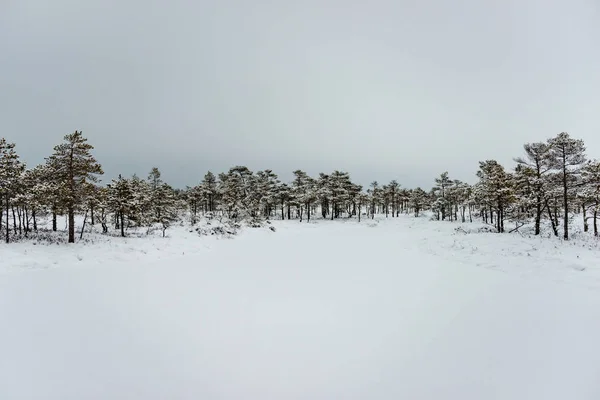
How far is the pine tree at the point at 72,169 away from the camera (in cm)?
1934

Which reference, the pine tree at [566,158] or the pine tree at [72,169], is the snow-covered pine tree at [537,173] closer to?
the pine tree at [566,158]

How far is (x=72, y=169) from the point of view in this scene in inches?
781

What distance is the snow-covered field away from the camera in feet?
14.9

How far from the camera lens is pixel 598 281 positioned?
10.4 metres

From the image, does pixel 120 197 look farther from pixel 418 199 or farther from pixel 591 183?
pixel 418 199

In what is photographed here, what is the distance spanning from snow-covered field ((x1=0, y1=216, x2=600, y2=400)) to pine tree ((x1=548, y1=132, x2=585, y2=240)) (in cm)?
1225

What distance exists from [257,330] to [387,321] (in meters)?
3.52

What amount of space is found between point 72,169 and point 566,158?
3895 centimetres

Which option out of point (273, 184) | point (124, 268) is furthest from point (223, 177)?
point (124, 268)

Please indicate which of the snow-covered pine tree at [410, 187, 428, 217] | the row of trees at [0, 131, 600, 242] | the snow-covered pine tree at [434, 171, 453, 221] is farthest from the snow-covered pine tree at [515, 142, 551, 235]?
the snow-covered pine tree at [410, 187, 428, 217]

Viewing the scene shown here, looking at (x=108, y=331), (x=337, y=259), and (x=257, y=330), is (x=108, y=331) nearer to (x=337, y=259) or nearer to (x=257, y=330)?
(x=257, y=330)

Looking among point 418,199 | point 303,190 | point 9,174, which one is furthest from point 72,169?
point 418,199

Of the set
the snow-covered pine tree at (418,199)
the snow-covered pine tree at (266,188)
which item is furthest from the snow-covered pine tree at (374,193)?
the snow-covered pine tree at (266,188)

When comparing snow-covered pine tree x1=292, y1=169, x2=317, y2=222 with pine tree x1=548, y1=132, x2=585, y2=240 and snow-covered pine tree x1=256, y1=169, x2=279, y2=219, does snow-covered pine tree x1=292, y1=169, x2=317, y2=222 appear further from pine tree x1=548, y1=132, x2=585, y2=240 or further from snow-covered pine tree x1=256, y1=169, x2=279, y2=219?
pine tree x1=548, y1=132, x2=585, y2=240
